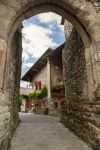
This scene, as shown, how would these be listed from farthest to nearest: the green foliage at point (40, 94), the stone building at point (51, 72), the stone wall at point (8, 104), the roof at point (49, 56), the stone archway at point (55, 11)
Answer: the green foliage at point (40, 94)
the roof at point (49, 56)
the stone building at point (51, 72)
the stone archway at point (55, 11)
the stone wall at point (8, 104)

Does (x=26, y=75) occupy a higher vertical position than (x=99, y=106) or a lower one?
higher

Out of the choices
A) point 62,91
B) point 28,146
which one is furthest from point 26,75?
point 28,146

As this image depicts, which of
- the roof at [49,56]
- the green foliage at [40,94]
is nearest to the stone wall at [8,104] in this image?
the roof at [49,56]

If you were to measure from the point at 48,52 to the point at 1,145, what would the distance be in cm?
1196

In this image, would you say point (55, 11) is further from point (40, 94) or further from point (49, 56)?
point (40, 94)

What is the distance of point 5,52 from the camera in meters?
2.79

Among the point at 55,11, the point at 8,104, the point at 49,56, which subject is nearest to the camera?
the point at 8,104

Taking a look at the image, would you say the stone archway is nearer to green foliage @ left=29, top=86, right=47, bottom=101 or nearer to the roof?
the roof

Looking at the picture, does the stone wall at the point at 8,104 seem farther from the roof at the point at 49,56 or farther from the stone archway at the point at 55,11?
the roof at the point at 49,56

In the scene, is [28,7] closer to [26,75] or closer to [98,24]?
[98,24]

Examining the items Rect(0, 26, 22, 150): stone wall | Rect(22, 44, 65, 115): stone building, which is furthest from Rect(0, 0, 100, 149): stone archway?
Rect(22, 44, 65, 115): stone building

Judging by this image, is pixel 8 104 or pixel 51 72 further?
pixel 51 72

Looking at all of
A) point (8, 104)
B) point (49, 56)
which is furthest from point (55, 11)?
point (49, 56)

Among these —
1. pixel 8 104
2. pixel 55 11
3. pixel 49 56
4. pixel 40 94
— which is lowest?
pixel 8 104
